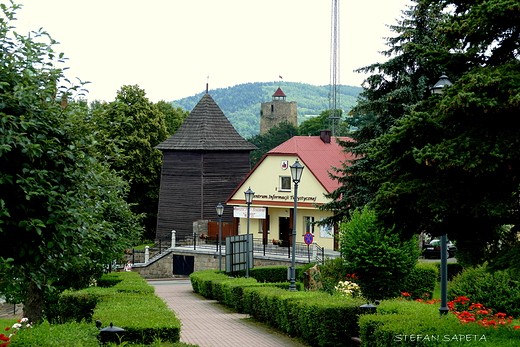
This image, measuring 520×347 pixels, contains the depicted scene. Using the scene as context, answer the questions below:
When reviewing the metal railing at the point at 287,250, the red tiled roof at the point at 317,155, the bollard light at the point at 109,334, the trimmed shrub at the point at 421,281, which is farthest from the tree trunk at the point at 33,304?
the red tiled roof at the point at 317,155

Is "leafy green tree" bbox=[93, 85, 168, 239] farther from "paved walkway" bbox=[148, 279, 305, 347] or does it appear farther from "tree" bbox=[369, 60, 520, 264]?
"tree" bbox=[369, 60, 520, 264]

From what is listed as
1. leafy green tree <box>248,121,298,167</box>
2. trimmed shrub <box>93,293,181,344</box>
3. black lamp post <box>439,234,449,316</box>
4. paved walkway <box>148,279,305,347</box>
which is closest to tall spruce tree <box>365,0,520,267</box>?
black lamp post <box>439,234,449,316</box>

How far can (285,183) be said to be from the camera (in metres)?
45.9

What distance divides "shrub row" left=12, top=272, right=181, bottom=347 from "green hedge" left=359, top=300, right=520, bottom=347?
3412mm

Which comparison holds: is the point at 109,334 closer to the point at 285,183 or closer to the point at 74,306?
the point at 74,306

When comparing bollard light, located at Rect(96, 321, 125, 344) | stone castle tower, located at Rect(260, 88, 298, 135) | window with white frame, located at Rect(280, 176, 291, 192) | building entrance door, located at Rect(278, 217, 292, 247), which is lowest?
bollard light, located at Rect(96, 321, 125, 344)

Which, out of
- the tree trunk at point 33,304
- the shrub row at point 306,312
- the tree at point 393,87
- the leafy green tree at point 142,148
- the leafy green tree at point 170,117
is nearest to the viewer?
the shrub row at point 306,312

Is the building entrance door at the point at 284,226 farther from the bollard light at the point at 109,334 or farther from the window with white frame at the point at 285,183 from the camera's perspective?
the bollard light at the point at 109,334

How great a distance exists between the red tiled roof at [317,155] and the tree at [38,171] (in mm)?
33631

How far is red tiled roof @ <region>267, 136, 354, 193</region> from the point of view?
43.2 meters

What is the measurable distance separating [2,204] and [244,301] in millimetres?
13743

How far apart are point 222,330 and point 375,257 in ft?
24.9

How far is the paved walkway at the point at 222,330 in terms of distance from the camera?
14.6 meters

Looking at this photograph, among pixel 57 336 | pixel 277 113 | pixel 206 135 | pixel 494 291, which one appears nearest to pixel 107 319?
pixel 57 336
